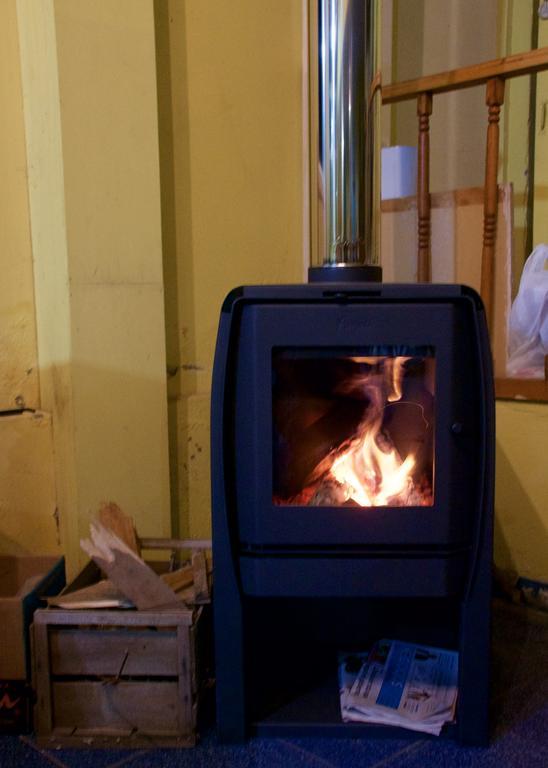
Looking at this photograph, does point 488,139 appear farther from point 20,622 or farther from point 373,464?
point 20,622

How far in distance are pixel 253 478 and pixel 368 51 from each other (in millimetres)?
934

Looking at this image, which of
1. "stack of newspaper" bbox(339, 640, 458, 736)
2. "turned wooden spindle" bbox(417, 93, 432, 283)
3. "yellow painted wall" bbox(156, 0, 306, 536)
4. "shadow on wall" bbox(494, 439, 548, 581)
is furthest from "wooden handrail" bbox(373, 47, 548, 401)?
"stack of newspaper" bbox(339, 640, 458, 736)

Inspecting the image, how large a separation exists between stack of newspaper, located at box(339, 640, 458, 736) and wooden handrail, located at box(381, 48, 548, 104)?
1.35 meters

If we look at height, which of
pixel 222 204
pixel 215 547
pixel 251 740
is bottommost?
pixel 251 740

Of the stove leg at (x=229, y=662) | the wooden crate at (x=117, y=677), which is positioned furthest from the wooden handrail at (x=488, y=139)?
the wooden crate at (x=117, y=677)

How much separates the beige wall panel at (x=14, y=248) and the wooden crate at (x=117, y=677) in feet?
2.10

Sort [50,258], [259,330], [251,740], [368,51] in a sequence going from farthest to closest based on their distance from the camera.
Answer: [50,258] < [368,51] < [251,740] < [259,330]

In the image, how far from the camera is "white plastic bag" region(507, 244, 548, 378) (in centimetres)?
175

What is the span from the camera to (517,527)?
1873 millimetres

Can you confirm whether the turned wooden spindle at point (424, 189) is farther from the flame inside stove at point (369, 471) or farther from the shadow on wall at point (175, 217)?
the flame inside stove at point (369, 471)

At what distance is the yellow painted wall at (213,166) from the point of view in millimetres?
1793

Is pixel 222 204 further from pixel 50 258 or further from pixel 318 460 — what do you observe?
pixel 318 460

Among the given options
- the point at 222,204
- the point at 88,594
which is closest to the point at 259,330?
the point at 88,594

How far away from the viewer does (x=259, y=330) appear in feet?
4.05
